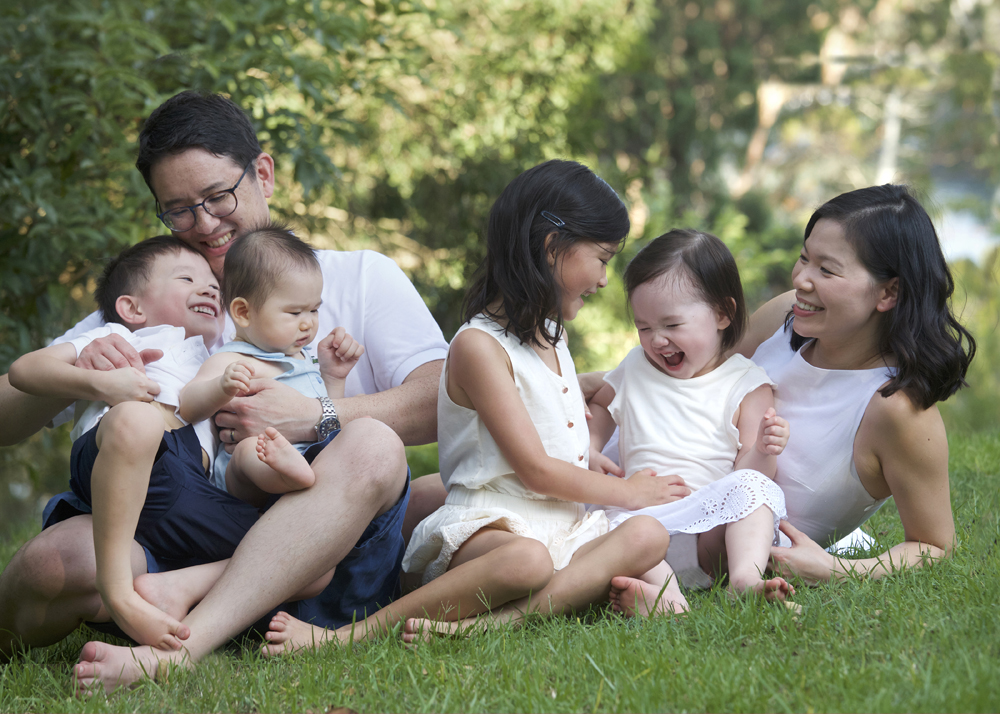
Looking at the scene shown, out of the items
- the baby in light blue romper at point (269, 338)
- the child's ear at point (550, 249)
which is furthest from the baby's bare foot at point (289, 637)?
the child's ear at point (550, 249)

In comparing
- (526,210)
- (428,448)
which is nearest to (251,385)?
(526,210)

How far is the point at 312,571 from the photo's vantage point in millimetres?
2121

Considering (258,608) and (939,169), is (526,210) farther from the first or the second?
(939,169)

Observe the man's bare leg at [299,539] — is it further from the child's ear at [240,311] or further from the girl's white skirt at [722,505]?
the girl's white skirt at [722,505]

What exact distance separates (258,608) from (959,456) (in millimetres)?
3338

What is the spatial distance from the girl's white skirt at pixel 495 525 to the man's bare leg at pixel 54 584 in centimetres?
72

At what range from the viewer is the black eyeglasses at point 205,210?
2637mm

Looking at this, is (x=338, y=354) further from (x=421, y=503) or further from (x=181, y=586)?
(x=181, y=586)

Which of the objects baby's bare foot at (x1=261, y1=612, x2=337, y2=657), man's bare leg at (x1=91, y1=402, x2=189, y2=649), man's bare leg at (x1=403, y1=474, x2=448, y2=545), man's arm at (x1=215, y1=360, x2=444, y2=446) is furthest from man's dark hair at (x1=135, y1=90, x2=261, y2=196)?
baby's bare foot at (x1=261, y1=612, x2=337, y2=657)

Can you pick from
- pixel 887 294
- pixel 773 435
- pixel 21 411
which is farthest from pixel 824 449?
pixel 21 411

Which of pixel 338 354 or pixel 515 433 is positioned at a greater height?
pixel 338 354

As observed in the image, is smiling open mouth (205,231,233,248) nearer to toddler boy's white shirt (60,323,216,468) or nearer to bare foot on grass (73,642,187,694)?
toddler boy's white shirt (60,323,216,468)

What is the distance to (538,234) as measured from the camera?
2400mm

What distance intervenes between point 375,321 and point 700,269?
1027 millimetres
